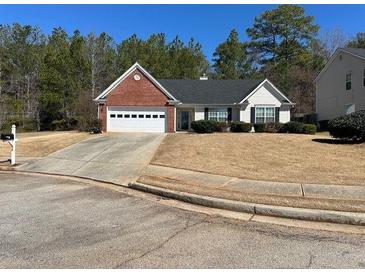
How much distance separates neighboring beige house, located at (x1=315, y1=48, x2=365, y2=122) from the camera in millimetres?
29672

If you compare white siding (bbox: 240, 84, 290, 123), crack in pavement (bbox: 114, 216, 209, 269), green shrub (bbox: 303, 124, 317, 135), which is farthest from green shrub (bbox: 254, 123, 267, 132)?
crack in pavement (bbox: 114, 216, 209, 269)

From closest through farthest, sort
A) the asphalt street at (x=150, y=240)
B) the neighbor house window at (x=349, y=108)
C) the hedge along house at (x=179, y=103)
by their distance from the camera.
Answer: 1. the asphalt street at (x=150, y=240)
2. the hedge along house at (x=179, y=103)
3. the neighbor house window at (x=349, y=108)

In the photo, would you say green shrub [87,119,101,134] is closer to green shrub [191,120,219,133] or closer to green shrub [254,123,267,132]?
green shrub [191,120,219,133]

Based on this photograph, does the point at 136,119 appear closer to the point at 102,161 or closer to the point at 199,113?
the point at 199,113

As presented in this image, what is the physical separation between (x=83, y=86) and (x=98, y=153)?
27.2m

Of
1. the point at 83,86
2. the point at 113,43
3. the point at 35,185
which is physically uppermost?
the point at 113,43

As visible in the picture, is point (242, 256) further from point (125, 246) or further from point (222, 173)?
point (222, 173)

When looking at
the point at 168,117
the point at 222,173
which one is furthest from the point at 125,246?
the point at 168,117

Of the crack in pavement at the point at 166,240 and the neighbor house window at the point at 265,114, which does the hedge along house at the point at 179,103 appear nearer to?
the neighbor house window at the point at 265,114

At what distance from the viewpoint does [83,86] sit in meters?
42.6

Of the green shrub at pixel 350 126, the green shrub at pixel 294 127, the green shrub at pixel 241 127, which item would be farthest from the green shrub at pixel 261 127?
the green shrub at pixel 350 126

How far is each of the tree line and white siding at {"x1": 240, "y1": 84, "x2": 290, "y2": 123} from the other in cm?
1282

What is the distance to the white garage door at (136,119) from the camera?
30188 mm

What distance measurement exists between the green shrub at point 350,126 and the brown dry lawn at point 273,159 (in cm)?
75
